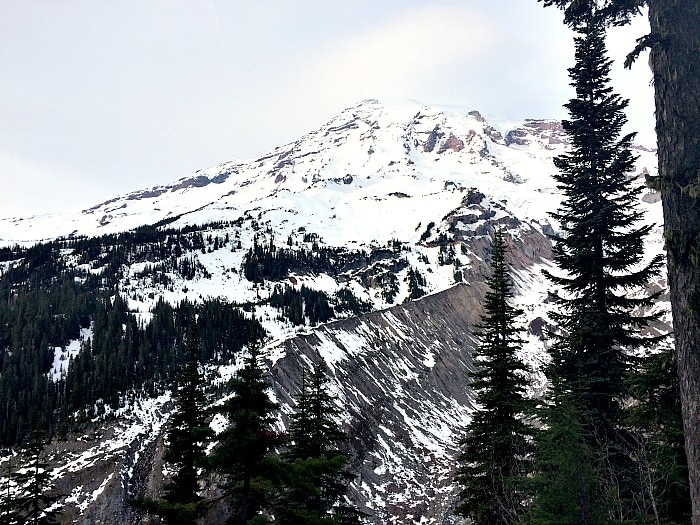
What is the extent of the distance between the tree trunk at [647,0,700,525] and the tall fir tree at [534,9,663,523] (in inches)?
393

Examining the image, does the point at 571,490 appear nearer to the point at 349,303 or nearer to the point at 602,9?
the point at 602,9

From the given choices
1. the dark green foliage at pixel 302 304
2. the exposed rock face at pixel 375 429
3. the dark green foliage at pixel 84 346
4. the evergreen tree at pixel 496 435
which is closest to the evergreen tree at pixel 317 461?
the evergreen tree at pixel 496 435

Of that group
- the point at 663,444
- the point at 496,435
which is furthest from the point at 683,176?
the point at 496,435

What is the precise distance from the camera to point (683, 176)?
7.18 meters

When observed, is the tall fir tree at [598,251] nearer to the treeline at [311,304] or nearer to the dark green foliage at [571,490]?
the dark green foliage at [571,490]

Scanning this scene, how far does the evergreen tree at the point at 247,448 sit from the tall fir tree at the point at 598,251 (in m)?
9.96

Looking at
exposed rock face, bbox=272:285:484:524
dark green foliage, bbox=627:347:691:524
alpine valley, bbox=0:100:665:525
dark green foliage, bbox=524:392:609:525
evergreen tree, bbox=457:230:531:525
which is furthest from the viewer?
exposed rock face, bbox=272:285:484:524

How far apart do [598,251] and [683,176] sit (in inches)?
512

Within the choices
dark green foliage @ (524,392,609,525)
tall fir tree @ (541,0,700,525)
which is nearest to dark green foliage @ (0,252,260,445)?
dark green foliage @ (524,392,609,525)

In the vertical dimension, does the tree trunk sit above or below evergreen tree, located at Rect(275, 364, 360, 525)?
above

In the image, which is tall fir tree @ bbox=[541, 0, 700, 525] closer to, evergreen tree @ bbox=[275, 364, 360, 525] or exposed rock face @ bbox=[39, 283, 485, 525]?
evergreen tree @ bbox=[275, 364, 360, 525]

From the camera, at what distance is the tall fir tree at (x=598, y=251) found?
57.9 ft

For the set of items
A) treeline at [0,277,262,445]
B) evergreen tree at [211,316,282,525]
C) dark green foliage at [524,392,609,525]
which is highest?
treeline at [0,277,262,445]

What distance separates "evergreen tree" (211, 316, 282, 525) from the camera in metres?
12.2
